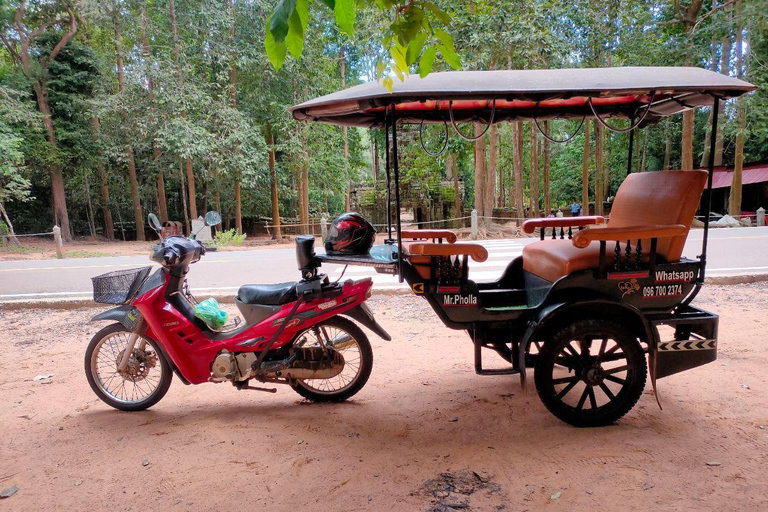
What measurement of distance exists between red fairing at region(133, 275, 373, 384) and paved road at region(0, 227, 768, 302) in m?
3.79

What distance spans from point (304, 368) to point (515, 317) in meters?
1.53

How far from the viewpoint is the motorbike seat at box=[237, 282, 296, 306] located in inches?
140

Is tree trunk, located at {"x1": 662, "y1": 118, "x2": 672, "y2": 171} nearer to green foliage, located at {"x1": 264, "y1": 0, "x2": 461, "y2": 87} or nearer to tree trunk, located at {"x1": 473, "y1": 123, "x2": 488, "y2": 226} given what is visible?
tree trunk, located at {"x1": 473, "y1": 123, "x2": 488, "y2": 226}

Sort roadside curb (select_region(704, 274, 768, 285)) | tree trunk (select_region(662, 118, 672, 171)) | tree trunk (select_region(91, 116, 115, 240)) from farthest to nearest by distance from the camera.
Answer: tree trunk (select_region(91, 116, 115, 240)), tree trunk (select_region(662, 118, 672, 171)), roadside curb (select_region(704, 274, 768, 285))

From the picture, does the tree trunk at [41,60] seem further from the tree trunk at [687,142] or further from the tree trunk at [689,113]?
the tree trunk at [687,142]

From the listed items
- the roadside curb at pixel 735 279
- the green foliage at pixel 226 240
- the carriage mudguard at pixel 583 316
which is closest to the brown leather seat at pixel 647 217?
the carriage mudguard at pixel 583 316

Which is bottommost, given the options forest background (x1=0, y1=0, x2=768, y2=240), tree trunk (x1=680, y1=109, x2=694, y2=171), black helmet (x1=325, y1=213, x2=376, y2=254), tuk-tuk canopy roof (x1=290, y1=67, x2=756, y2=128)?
black helmet (x1=325, y1=213, x2=376, y2=254)

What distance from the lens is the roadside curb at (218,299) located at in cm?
707

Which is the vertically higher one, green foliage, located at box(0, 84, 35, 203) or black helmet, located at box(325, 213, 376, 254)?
green foliage, located at box(0, 84, 35, 203)

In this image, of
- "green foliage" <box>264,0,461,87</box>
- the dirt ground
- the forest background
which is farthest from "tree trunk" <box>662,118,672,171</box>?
"green foliage" <box>264,0,461,87</box>

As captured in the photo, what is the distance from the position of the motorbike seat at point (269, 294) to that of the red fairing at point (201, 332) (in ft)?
0.22

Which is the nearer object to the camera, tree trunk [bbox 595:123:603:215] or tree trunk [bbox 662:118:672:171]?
tree trunk [bbox 595:123:603:215]

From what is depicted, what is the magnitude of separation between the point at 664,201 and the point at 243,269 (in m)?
8.23

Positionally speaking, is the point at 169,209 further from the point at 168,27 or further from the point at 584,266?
the point at 584,266
